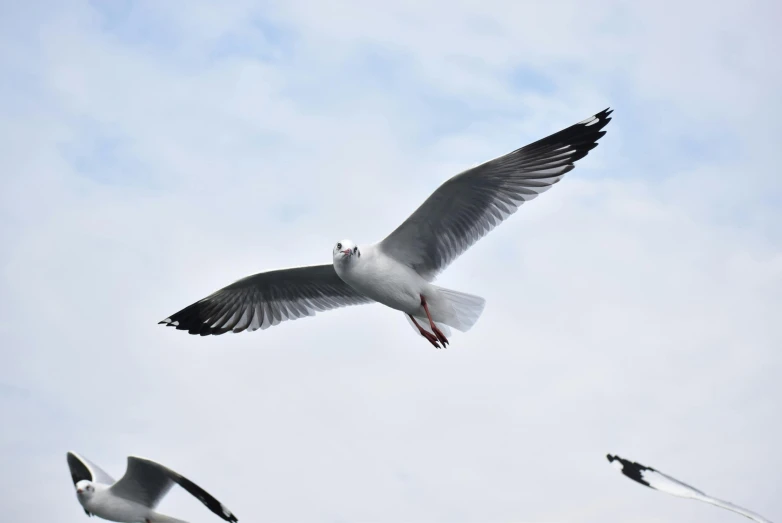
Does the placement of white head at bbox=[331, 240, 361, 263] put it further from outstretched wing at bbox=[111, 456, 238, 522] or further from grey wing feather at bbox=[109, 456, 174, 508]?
grey wing feather at bbox=[109, 456, 174, 508]

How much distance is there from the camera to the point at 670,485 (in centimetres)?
404

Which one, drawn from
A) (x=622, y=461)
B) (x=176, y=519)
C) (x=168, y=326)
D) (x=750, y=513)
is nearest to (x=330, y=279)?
(x=168, y=326)

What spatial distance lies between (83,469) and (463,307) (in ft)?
14.2

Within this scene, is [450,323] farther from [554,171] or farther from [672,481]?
[672,481]

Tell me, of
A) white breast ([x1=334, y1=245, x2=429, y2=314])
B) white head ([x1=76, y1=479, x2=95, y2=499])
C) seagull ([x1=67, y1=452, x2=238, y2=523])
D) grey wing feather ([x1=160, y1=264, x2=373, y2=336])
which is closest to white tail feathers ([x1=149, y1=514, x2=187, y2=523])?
seagull ([x1=67, y1=452, x2=238, y2=523])

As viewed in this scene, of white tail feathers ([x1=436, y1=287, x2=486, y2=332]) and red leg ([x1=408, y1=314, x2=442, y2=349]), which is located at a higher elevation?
white tail feathers ([x1=436, y1=287, x2=486, y2=332])

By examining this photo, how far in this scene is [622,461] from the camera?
4.40m

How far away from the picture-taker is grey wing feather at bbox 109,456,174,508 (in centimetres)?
745

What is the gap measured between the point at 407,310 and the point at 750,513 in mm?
4115

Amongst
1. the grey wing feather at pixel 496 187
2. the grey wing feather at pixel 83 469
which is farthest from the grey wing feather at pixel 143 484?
the grey wing feather at pixel 496 187

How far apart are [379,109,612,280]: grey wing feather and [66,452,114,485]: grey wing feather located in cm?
373

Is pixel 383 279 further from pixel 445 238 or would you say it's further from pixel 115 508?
pixel 115 508

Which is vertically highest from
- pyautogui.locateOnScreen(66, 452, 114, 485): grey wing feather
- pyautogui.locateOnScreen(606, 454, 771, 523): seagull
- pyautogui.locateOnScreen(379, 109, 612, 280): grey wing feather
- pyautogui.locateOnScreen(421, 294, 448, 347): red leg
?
pyautogui.locateOnScreen(379, 109, 612, 280): grey wing feather

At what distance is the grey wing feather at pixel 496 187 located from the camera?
22.6ft
